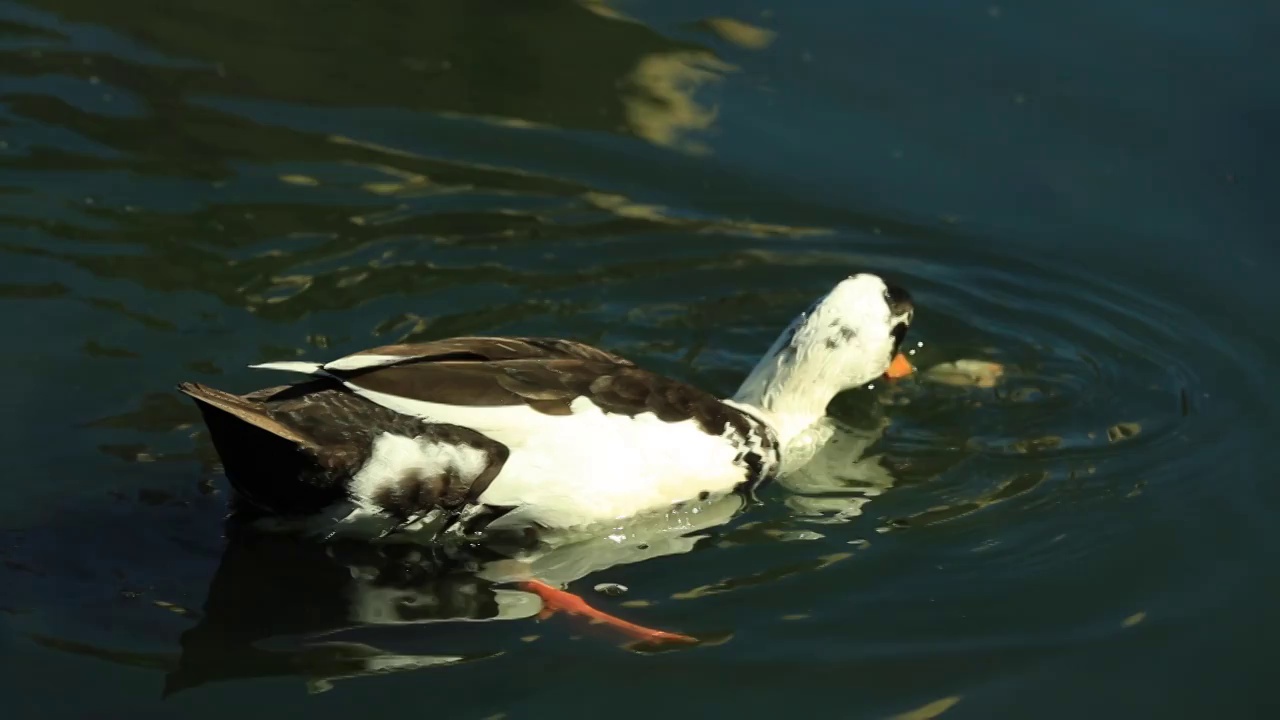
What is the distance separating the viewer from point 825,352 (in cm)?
617

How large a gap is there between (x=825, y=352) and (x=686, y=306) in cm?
78

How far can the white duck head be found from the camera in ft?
20.1

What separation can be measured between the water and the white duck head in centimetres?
21

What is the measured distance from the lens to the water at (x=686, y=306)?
463cm

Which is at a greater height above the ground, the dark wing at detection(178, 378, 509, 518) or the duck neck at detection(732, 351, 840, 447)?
the duck neck at detection(732, 351, 840, 447)

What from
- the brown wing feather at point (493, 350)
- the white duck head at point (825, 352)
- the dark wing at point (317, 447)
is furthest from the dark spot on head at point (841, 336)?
the dark wing at point (317, 447)

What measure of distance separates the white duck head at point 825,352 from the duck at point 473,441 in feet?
1.28

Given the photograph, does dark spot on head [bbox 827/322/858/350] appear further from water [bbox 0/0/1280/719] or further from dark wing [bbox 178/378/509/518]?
dark wing [bbox 178/378/509/518]

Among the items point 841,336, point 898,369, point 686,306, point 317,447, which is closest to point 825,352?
point 841,336

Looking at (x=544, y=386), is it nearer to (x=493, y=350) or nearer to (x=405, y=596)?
(x=493, y=350)

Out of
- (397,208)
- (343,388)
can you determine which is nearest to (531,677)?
(343,388)

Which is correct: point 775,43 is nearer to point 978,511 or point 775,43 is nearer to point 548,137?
point 548,137

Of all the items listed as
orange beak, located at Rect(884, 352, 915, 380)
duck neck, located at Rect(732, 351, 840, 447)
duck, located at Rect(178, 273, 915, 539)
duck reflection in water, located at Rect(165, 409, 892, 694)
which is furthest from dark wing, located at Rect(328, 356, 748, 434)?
orange beak, located at Rect(884, 352, 915, 380)

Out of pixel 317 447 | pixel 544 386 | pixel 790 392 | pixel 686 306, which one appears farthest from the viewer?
pixel 686 306
